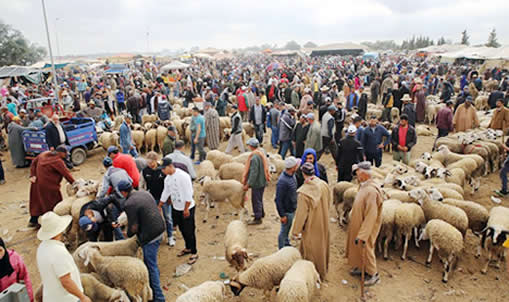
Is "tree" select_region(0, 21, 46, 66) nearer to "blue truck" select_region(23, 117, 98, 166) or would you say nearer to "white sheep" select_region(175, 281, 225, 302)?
"blue truck" select_region(23, 117, 98, 166)

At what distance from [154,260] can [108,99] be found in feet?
43.6

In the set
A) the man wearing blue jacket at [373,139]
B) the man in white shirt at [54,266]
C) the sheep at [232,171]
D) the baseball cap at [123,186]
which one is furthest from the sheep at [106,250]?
the man wearing blue jacket at [373,139]

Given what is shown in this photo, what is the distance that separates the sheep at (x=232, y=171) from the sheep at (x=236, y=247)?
2341 millimetres

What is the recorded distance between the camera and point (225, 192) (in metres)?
6.72

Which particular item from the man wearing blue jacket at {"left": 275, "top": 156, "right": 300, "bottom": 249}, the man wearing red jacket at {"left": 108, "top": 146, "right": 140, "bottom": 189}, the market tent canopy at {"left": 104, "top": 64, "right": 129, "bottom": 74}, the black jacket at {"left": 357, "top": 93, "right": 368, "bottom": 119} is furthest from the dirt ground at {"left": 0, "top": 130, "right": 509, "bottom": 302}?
the market tent canopy at {"left": 104, "top": 64, "right": 129, "bottom": 74}

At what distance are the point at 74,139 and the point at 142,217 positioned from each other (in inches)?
283

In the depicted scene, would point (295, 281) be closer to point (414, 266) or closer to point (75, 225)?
point (414, 266)

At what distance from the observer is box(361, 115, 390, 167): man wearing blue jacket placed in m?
7.74

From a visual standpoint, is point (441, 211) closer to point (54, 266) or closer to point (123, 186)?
point (123, 186)

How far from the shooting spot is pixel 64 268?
9.87 feet

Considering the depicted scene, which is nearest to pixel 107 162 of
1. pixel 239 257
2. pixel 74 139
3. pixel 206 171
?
pixel 206 171

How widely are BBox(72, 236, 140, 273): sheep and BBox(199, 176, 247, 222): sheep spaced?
229cm

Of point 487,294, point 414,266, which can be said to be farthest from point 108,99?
point 487,294

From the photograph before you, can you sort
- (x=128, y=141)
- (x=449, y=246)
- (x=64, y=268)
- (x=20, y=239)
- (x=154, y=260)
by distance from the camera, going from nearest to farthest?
(x=64, y=268), (x=154, y=260), (x=449, y=246), (x=20, y=239), (x=128, y=141)
